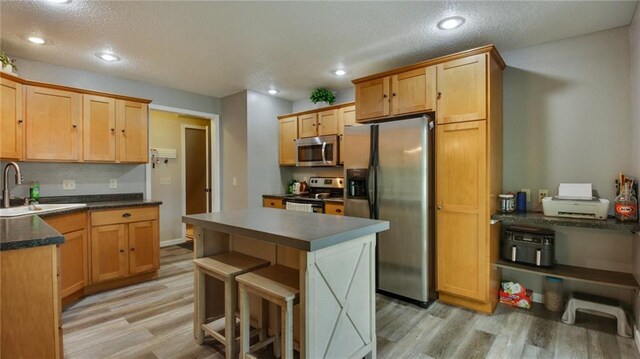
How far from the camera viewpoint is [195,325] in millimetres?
2203

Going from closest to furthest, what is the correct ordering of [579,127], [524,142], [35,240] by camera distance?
[35,240], [579,127], [524,142]

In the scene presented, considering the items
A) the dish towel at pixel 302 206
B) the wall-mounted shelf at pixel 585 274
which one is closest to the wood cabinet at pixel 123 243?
the dish towel at pixel 302 206

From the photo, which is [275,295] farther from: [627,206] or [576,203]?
[627,206]

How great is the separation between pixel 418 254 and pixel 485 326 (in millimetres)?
736

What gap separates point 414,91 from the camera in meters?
2.96

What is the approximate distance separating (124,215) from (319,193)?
2497mm

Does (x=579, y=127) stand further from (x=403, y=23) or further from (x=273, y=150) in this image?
(x=273, y=150)

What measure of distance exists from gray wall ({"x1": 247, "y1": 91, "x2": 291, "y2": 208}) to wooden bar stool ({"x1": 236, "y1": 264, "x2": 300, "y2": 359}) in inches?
104

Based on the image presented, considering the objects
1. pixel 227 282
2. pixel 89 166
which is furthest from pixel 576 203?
pixel 89 166

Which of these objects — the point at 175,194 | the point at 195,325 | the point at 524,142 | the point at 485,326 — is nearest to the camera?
the point at 195,325

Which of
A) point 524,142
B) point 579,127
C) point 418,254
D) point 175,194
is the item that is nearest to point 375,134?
point 418,254

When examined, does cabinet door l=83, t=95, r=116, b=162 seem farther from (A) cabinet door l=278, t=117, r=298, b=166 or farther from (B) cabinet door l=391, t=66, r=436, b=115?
(B) cabinet door l=391, t=66, r=436, b=115

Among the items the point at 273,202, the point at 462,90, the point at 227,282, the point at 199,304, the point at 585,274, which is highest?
the point at 462,90

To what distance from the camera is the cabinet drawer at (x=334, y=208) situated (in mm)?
3709
